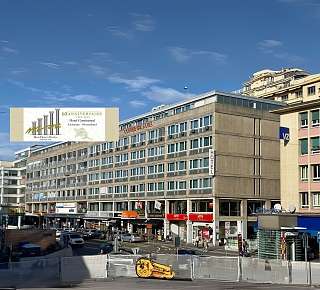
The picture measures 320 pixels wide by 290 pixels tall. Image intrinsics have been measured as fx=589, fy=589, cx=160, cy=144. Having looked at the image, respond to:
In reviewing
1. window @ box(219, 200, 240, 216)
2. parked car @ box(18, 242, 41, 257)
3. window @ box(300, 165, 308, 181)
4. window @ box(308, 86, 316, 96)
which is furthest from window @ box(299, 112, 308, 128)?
parked car @ box(18, 242, 41, 257)

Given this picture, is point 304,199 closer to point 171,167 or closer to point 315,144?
point 315,144

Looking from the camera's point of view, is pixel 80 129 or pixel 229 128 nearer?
pixel 80 129

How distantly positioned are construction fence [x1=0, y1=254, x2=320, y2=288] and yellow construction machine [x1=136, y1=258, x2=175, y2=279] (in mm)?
403

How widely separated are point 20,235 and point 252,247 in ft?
91.0

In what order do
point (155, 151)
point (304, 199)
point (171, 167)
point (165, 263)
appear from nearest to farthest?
point (165, 263)
point (304, 199)
point (171, 167)
point (155, 151)

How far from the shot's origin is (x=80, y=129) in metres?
27.5

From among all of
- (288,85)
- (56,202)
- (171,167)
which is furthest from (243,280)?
(56,202)

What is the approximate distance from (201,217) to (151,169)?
17464mm

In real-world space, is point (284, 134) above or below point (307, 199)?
above

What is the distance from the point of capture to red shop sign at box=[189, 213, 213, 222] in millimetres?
84750

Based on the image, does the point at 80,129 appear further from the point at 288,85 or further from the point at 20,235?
the point at 288,85

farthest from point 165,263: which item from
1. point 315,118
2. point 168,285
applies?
point 315,118

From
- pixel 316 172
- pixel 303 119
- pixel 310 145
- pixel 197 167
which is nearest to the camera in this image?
pixel 316 172

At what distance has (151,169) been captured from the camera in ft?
331
